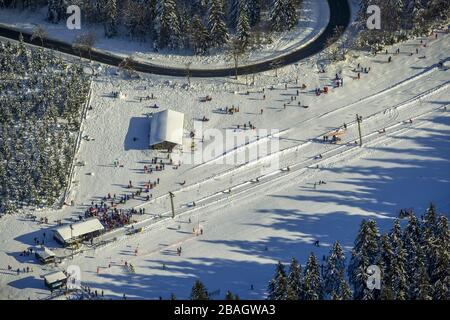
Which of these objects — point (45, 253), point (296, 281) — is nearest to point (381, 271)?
point (296, 281)

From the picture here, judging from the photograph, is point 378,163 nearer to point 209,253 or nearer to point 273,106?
point 273,106

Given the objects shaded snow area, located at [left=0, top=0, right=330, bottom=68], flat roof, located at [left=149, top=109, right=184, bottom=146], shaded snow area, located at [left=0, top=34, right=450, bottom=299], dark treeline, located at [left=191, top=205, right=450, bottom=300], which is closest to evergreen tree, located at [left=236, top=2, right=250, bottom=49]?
shaded snow area, located at [left=0, top=0, right=330, bottom=68]

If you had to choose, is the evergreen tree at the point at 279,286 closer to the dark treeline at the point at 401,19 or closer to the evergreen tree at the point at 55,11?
the dark treeline at the point at 401,19

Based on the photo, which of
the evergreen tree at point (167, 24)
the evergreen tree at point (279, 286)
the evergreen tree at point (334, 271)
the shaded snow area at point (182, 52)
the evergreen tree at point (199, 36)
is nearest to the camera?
the evergreen tree at point (279, 286)

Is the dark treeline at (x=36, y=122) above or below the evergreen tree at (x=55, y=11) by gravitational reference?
below

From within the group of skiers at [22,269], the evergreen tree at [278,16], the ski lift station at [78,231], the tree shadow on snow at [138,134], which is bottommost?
the group of skiers at [22,269]

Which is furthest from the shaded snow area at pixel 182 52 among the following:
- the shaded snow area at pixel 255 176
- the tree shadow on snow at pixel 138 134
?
the tree shadow on snow at pixel 138 134

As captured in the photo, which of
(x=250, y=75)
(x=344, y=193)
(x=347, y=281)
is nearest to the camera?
(x=347, y=281)
